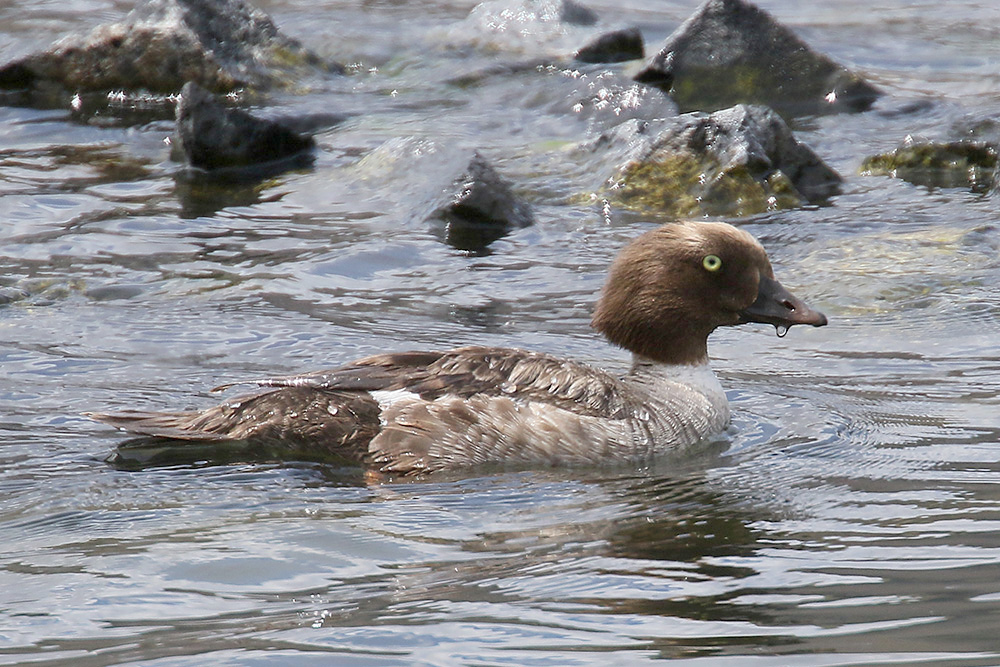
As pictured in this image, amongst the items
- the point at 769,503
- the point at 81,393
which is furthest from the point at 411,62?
the point at 769,503

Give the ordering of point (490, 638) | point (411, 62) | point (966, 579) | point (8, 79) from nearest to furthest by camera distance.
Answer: point (490, 638), point (966, 579), point (8, 79), point (411, 62)

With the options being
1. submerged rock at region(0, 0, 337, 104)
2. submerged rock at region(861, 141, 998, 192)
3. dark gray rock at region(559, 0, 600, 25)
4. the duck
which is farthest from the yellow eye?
dark gray rock at region(559, 0, 600, 25)

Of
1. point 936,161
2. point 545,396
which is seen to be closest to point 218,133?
point 936,161

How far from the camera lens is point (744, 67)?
1460 cm

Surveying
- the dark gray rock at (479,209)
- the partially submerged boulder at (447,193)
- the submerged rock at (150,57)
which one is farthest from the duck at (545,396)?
the submerged rock at (150,57)

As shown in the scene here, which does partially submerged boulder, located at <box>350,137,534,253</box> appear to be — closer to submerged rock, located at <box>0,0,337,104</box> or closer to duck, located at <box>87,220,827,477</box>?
duck, located at <box>87,220,827,477</box>

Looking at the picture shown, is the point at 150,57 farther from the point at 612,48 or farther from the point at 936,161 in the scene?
the point at 936,161

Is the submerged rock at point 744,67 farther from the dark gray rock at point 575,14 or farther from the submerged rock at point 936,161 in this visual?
the submerged rock at point 936,161

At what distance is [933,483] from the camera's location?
6.45m

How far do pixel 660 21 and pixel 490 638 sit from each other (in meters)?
13.9

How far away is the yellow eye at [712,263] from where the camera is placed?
24.6ft

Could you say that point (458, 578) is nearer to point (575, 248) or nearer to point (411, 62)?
point (575, 248)

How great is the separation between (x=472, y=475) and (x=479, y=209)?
4.35 metres

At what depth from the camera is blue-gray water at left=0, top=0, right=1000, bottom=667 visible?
5.02 metres
